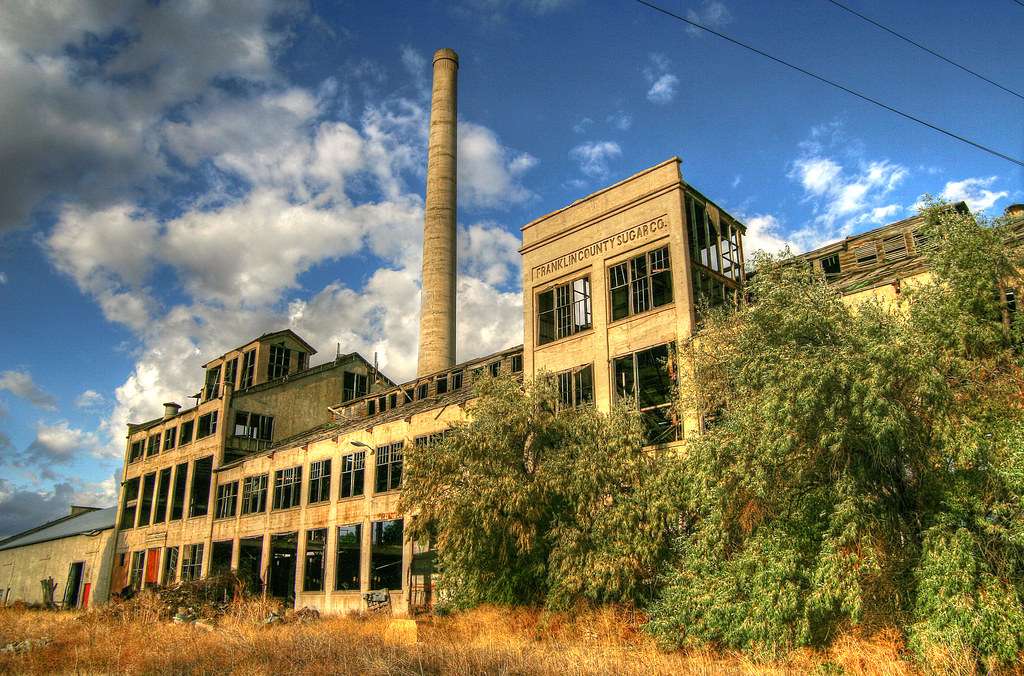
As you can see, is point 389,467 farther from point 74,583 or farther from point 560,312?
point 74,583

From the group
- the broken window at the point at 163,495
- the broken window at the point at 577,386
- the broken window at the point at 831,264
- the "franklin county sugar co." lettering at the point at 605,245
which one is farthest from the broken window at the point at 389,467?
the broken window at the point at 163,495

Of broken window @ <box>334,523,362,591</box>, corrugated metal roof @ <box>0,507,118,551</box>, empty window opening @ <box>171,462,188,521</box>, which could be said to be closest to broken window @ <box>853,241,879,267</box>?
broken window @ <box>334,523,362,591</box>

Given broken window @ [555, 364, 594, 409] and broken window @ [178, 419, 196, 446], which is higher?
broken window @ [178, 419, 196, 446]

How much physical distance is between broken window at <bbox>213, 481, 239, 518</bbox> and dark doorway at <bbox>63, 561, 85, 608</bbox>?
15.4m

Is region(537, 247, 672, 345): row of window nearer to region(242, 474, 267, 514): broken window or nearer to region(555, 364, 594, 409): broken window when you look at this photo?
region(555, 364, 594, 409): broken window

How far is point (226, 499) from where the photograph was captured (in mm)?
43000

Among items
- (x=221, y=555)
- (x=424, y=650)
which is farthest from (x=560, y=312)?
(x=221, y=555)

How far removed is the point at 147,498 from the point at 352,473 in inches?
935

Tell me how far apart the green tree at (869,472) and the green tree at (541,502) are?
179 centimetres

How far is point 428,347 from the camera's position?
139 feet

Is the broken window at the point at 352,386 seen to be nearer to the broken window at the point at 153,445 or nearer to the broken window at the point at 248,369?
the broken window at the point at 248,369

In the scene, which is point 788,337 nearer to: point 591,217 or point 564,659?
point 564,659

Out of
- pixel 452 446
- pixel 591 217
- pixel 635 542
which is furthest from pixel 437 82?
pixel 635 542

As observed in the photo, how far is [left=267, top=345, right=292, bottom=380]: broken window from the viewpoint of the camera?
5103 centimetres
